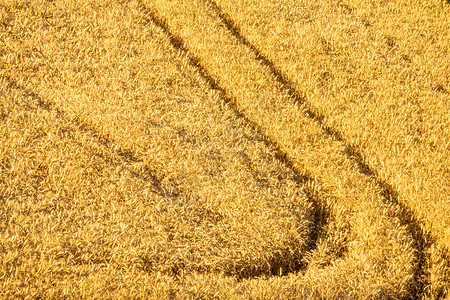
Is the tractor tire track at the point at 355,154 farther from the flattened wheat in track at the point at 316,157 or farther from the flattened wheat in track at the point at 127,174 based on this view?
Result: the flattened wheat in track at the point at 127,174

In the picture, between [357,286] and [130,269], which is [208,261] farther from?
[357,286]

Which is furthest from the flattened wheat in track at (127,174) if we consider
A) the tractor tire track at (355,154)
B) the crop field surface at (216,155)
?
the tractor tire track at (355,154)

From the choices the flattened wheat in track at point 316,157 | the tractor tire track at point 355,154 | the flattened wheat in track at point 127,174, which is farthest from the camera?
the tractor tire track at point 355,154

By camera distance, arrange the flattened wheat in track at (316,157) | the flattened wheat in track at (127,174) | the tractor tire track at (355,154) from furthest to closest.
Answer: the tractor tire track at (355,154)
the flattened wheat in track at (316,157)
the flattened wheat in track at (127,174)

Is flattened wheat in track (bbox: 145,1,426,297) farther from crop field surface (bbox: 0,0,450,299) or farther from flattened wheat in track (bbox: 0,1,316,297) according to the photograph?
flattened wheat in track (bbox: 0,1,316,297)

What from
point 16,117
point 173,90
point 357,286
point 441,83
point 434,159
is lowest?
point 16,117

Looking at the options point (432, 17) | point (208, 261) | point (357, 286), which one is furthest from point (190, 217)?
point (432, 17)

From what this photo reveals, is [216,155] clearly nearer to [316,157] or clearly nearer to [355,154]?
[316,157]

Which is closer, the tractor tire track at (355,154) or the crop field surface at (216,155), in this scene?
the crop field surface at (216,155)
